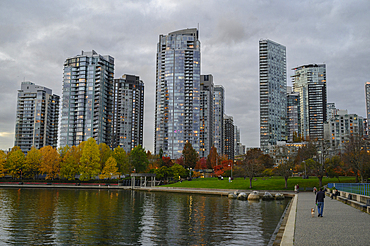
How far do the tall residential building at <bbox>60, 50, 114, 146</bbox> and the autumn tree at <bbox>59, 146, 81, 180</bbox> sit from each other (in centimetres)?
7092

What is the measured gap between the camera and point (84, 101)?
194 metres

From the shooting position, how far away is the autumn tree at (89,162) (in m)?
111

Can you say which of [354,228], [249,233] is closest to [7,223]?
[249,233]

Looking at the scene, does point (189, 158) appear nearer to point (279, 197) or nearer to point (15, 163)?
point (15, 163)

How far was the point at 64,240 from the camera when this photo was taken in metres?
22.9

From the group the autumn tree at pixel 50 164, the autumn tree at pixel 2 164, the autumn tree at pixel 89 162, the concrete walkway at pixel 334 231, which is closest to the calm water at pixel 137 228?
the concrete walkway at pixel 334 231

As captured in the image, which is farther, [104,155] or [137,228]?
[104,155]

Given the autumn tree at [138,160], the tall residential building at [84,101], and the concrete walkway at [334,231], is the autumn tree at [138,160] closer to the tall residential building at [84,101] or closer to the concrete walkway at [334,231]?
the tall residential building at [84,101]

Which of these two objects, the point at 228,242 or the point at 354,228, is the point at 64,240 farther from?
the point at 354,228

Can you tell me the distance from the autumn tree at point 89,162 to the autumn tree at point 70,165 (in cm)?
337

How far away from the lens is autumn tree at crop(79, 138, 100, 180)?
11119 centimetres

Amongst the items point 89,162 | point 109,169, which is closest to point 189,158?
point 109,169

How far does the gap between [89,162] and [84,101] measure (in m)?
Answer: 90.1

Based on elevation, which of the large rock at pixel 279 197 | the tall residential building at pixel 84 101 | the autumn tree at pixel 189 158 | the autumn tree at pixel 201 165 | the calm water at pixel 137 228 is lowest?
the large rock at pixel 279 197
